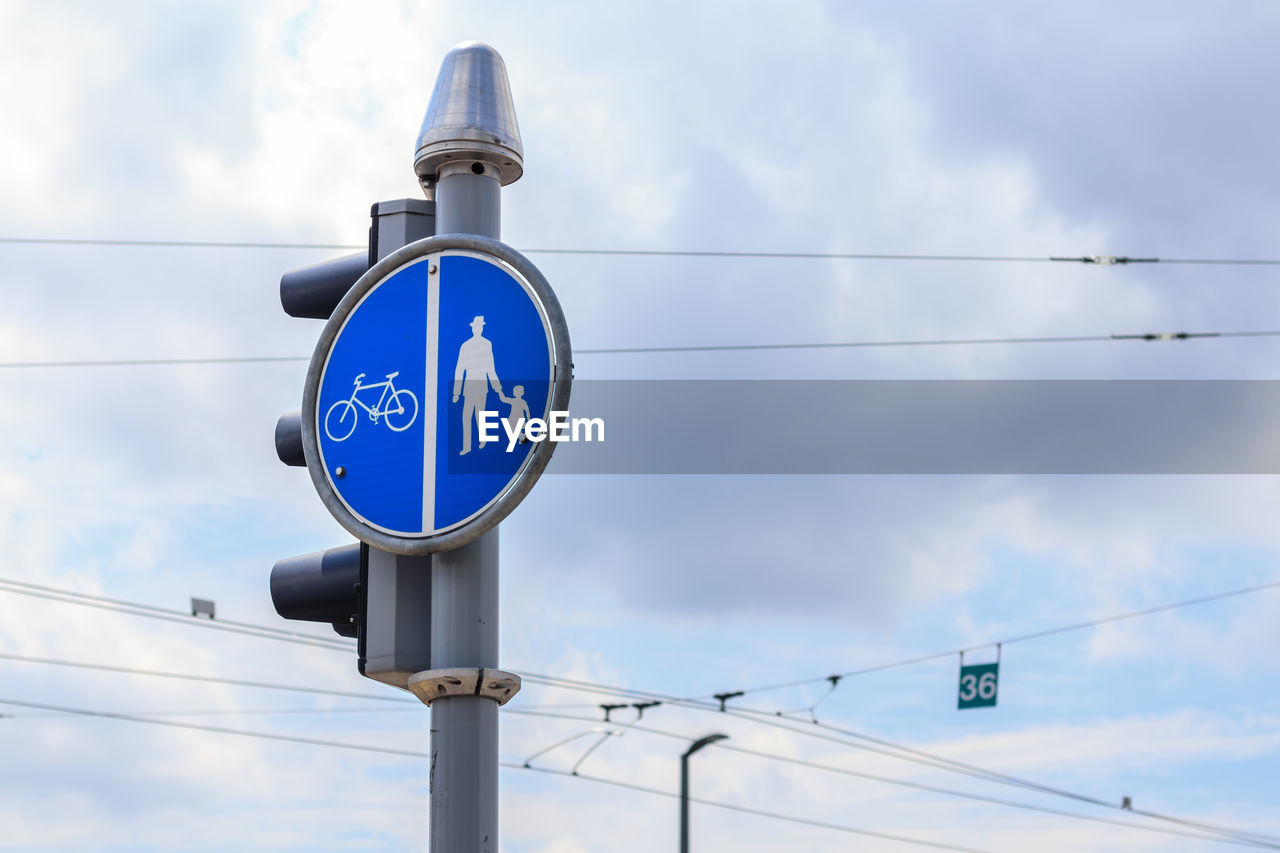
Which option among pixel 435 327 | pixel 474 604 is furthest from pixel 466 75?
pixel 474 604

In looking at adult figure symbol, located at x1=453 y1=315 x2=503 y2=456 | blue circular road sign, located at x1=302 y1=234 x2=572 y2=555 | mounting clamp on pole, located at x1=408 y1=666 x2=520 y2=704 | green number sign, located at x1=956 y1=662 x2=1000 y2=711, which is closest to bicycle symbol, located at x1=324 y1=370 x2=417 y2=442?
blue circular road sign, located at x1=302 y1=234 x2=572 y2=555

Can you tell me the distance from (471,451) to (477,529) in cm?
20

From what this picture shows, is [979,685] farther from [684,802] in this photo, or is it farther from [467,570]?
[467,570]

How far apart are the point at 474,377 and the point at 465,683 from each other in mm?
778

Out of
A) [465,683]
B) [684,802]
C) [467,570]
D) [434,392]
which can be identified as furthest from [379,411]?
[684,802]

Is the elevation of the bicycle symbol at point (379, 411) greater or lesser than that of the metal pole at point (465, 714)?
greater

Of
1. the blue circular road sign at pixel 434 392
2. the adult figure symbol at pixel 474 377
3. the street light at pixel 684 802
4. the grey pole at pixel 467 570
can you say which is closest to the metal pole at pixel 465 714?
the grey pole at pixel 467 570

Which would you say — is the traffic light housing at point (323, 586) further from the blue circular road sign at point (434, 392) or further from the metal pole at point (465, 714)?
the metal pole at point (465, 714)

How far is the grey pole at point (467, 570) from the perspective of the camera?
3.96 meters

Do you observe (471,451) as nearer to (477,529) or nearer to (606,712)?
(477,529)

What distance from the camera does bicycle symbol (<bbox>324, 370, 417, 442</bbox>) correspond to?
4297 mm

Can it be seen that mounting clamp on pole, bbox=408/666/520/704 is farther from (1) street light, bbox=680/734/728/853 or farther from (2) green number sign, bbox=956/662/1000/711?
(1) street light, bbox=680/734/728/853

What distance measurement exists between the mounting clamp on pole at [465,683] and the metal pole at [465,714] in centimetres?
2

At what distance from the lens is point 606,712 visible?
79.3 feet
